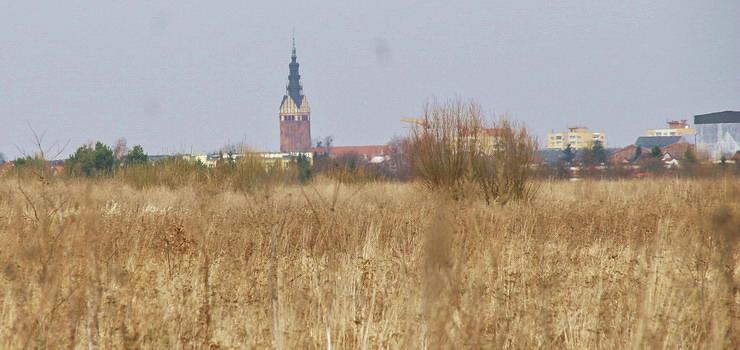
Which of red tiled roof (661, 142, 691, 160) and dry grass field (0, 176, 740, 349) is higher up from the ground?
red tiled roof (661, 142, 691, 160)

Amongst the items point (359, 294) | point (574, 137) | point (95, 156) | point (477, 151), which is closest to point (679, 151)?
point (477, 151)

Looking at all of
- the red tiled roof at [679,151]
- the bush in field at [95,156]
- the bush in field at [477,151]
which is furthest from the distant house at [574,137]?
the bush in field at [477,151]

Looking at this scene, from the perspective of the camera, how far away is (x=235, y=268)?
6.79 m

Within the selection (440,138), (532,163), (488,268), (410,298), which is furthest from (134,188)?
(410,298)

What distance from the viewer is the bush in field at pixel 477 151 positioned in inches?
655

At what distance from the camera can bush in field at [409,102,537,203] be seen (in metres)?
16.6

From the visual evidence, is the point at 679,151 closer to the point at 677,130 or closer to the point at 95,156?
the point at 95,156

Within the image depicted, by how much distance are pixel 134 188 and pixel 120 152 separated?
61.2 feet

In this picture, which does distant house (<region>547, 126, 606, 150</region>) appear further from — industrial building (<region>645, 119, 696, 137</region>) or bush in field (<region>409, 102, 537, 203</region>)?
bush in field (<region>409, 102, 537, 203</region>)

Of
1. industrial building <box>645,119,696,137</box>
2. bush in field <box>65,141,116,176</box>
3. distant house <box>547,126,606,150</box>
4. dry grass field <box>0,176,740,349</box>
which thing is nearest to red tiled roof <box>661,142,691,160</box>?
dry grass field <box>0,176,740,349</box>

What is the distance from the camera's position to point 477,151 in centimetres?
1688

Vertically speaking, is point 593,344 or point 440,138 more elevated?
point 440,138

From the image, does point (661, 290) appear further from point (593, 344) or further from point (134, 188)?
point (134, 188)

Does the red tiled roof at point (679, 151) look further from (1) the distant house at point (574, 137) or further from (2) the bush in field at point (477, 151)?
(1) the distant house at point (574, 137)
